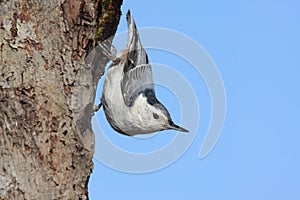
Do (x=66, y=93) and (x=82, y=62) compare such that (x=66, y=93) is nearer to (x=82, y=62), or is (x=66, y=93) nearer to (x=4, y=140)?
(x=82, y=62)

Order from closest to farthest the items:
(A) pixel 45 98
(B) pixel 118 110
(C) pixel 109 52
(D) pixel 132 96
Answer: (A) pixel 45 98
(C) pixel 109 52
(B) pixel 118 110
(D) pixel 132 96

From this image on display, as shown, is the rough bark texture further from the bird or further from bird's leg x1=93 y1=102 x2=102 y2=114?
the bird

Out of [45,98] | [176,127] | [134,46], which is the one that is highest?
[134,46]

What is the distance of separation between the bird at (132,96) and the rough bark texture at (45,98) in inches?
31.3

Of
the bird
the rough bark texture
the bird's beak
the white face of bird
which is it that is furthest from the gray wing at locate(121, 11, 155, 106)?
the rough bark texture

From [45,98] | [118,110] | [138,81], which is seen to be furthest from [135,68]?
[45,98]

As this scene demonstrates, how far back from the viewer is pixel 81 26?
2725 millimetres

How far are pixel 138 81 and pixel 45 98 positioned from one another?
1330 millimetres

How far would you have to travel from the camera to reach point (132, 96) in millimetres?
3748

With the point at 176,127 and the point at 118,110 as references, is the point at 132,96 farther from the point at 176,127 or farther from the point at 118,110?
the point at 176,127

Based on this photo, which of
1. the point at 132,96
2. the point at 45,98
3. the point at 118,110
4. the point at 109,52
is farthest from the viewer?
the point at 132,96

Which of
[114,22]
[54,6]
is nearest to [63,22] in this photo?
[54,6]

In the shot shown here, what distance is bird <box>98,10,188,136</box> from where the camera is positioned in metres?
3.62

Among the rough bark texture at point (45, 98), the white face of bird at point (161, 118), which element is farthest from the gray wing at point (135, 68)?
the rough bark texture at point (45, 98)
